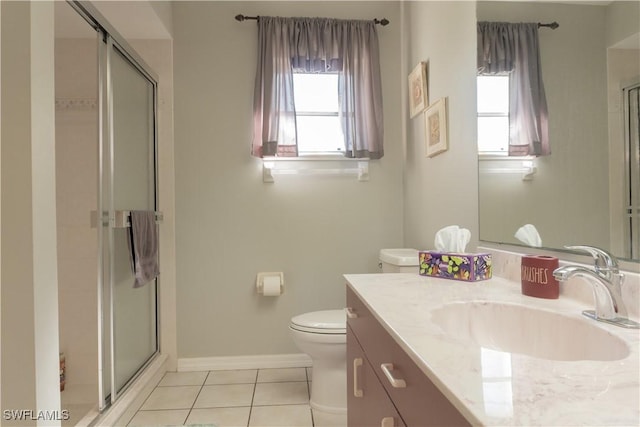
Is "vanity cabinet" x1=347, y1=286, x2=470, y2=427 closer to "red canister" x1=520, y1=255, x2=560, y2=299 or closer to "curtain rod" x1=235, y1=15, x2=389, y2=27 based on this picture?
"red canister" x1=520, y1=255, x2=560, y2=299

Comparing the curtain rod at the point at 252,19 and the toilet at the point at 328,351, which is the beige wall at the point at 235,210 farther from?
the toilet at the point at 328,351

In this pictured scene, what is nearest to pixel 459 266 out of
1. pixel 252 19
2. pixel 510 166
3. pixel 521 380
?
pixel 510 166

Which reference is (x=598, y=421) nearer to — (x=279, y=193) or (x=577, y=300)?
(x=577, y=300)

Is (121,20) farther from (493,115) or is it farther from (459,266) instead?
(459,266)

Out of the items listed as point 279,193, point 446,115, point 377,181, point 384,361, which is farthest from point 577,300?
point 279,193

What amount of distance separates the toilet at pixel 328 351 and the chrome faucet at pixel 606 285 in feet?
3.26

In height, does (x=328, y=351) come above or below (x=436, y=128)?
below

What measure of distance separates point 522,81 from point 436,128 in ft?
2.21

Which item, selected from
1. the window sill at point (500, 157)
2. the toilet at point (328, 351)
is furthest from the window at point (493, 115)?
the toilet at point (328, 351)

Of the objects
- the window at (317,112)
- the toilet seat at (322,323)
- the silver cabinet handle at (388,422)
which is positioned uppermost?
the window at (317,112)

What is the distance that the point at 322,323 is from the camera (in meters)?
1.76

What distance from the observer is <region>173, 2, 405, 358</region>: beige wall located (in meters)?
2.33

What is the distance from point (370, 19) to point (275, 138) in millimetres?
1105

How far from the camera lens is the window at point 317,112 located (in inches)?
95.5
